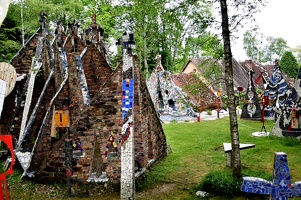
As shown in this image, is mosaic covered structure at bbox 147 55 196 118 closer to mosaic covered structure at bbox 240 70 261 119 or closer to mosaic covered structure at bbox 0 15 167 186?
mosaic covered structure at bbox 240 70 261 119

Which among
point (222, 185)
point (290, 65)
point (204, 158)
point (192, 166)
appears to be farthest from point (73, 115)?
point (290, 65)

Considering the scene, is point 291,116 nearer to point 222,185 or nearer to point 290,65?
point 222,185

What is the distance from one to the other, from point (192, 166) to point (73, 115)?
4056mm

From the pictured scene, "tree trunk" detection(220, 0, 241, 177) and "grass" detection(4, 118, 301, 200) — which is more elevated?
"tree trunk" detection(220, 0, 241, 177)

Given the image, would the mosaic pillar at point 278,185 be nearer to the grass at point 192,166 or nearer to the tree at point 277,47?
the grass at point 192,166

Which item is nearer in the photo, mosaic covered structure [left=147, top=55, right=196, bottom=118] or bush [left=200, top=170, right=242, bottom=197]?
bush [left=200, top=170, right=242, bottom=197]

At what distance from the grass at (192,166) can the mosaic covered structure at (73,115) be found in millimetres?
470

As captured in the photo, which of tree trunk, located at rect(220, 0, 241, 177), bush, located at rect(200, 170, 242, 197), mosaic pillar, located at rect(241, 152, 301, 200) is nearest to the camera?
mosaic pillar, located at rect(241, 152, 301, 200)

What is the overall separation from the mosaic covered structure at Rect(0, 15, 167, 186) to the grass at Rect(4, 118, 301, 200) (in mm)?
470

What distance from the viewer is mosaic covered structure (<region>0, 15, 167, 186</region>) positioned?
7.39 meters

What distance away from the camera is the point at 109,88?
7.46 metres

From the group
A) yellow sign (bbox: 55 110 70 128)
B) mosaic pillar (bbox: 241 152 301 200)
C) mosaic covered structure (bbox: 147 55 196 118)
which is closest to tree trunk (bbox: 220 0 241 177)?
Result: mosaic pillar (bbox: 241 152 301 200)

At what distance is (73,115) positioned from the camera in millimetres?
9539

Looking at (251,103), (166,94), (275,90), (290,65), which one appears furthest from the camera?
(290,65)
